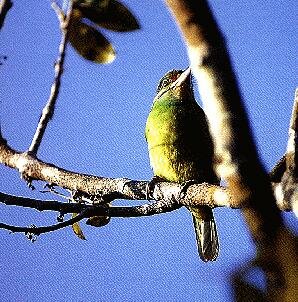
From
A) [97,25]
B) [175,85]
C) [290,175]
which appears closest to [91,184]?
[97,25]

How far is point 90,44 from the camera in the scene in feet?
4.57

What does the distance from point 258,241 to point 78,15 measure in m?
0.93

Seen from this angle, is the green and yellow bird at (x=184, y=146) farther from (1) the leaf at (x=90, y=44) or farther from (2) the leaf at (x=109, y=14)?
(2) the leaf at (x=109, y=14)

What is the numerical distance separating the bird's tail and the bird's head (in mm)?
1040

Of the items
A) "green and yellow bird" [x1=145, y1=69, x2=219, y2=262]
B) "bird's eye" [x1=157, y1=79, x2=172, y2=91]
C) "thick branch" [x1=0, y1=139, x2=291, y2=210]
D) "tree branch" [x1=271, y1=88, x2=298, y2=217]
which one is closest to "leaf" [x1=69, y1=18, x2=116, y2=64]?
"thick branch" [x1=0, y1=139, x2=291, y2=210]

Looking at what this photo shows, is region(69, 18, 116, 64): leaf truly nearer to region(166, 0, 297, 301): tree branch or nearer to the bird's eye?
region(166, 0, 297, 301): tree branch

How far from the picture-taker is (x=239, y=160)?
45cm

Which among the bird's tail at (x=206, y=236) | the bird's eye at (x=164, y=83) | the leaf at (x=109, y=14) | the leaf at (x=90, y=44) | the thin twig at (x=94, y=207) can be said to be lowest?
the bird's tail at (x=206, y=236)

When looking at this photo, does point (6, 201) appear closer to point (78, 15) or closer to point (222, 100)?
Result: point (78, 15)

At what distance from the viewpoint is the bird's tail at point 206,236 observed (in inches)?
148

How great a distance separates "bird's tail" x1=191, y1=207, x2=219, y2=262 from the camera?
3756 mm

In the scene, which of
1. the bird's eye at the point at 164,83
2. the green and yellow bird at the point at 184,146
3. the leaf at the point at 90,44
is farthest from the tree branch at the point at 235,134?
the bird's eye at the point at 164,83

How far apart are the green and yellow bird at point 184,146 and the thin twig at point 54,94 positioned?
6.12 ft

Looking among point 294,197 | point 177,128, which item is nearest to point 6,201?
point 294,197
